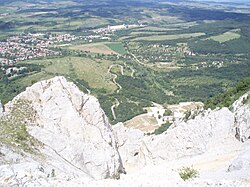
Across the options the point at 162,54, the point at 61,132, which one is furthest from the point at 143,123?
the point at 162,54

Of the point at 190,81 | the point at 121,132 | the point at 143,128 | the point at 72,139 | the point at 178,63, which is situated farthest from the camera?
the point at 178,63

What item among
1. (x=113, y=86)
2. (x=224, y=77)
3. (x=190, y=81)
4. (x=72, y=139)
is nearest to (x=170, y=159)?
(x=72, y=139)

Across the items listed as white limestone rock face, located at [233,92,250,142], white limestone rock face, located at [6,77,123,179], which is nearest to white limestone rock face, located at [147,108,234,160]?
white limestone rock face, located at [233,92,250,142]

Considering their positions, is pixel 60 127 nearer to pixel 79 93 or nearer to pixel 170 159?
pixel 79 93

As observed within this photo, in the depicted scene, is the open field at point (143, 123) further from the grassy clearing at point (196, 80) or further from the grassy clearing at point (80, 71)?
the grassy clearing at point (196, 80)

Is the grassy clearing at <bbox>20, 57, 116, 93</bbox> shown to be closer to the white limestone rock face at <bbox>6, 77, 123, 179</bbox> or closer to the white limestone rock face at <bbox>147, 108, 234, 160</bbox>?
the white limestone rock face at <bbox>6, 77, 123, 179</bbox>

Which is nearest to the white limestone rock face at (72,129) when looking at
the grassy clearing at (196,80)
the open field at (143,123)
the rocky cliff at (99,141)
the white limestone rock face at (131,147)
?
the rocky cliff at (99,141)
